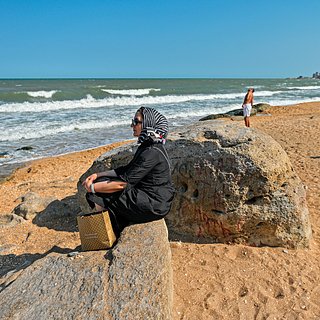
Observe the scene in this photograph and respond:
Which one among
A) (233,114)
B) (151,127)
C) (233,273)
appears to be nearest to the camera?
(151,127)

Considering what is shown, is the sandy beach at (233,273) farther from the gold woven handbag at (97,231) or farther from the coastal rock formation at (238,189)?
the gold woven handbag at (97,231)

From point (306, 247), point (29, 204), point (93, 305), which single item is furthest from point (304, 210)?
point (29, 204)

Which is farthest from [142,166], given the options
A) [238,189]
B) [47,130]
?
[47,130]

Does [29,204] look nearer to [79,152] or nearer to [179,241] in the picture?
[179,241]

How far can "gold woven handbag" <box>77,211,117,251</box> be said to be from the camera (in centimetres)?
353

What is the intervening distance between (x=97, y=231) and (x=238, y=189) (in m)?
1.99

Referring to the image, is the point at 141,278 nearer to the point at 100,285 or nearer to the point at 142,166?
the point at 100,285

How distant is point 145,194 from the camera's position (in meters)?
3.71

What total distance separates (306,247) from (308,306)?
1178 mm

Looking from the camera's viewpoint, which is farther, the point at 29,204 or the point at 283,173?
the point at 29,204

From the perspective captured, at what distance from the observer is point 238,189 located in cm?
468

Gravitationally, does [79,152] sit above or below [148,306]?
below

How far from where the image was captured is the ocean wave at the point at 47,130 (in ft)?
51.2

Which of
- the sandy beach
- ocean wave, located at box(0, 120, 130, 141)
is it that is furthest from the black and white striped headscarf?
ocean wave, located at box(0, 120, 130, 141)
